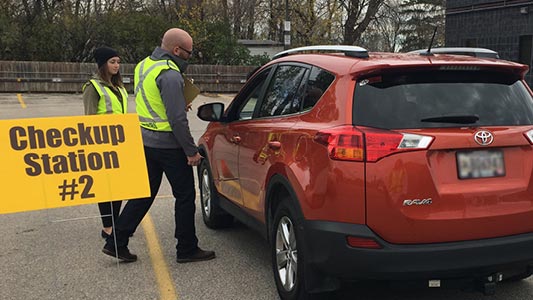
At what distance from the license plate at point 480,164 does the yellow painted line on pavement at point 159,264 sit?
2207 mm

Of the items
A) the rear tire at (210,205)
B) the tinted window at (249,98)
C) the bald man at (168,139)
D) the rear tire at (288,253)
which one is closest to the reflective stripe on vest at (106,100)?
the bald man at (168,139)

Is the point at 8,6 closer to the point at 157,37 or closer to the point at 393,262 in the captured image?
the point at 157,37

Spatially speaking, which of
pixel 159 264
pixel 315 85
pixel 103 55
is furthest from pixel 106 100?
pixel 315 85

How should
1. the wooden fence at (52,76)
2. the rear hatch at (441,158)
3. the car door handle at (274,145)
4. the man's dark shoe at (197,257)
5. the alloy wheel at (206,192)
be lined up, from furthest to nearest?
the wooden fence at (52,76), the alloy wheel at (206,192), the man's dark shoe at (197,257), the car door handle at (274,145), the rear hatch at (441,158)

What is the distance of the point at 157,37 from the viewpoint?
1120 inches

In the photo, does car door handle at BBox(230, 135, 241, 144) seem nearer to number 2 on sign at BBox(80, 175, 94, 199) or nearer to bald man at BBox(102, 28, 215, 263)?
bald man at BBox(102, 28, 215, 263)

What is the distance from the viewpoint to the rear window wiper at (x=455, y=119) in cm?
300

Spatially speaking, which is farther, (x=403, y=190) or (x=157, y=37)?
(x=157, y=37)

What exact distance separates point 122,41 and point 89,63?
2.25 m

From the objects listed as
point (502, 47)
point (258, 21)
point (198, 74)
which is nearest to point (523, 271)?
point (502, 47)

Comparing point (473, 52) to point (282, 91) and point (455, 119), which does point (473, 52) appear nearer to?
point (455, 119)

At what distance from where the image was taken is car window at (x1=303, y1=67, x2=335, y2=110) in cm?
336

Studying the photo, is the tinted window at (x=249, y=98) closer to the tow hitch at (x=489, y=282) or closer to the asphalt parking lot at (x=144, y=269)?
the asphalt parking lot at (x=144, y=269)

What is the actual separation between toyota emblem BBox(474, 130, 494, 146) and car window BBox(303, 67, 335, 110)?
0.91 m
